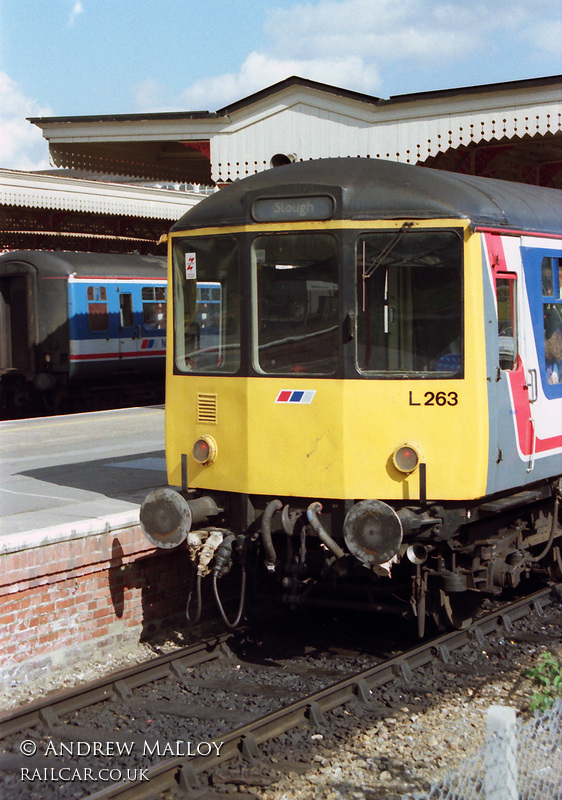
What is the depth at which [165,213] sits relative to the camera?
2211cm

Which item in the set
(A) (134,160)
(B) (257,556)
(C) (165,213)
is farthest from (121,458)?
(C) (165,213)

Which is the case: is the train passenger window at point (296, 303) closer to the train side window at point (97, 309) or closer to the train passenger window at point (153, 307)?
the train side window at point (97, 309)

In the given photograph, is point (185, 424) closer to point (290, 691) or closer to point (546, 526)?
point (290, 691)

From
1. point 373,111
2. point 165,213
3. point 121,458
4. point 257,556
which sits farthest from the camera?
point 165,213

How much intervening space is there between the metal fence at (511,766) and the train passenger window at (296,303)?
253cm

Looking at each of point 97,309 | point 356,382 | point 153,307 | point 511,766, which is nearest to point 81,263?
point 97,309

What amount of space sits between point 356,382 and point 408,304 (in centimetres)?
60

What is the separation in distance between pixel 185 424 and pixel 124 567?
48.1 inches

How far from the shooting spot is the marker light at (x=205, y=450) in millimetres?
6781

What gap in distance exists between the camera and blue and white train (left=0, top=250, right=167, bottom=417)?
19.2 metres

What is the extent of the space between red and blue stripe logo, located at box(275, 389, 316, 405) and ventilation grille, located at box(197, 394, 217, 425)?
1.73 ft

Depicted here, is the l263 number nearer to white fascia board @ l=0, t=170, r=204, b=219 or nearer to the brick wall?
the brick wall

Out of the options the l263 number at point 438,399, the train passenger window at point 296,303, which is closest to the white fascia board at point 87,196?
the train passenger window at point 296,303

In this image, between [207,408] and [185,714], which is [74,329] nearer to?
[207,408]
